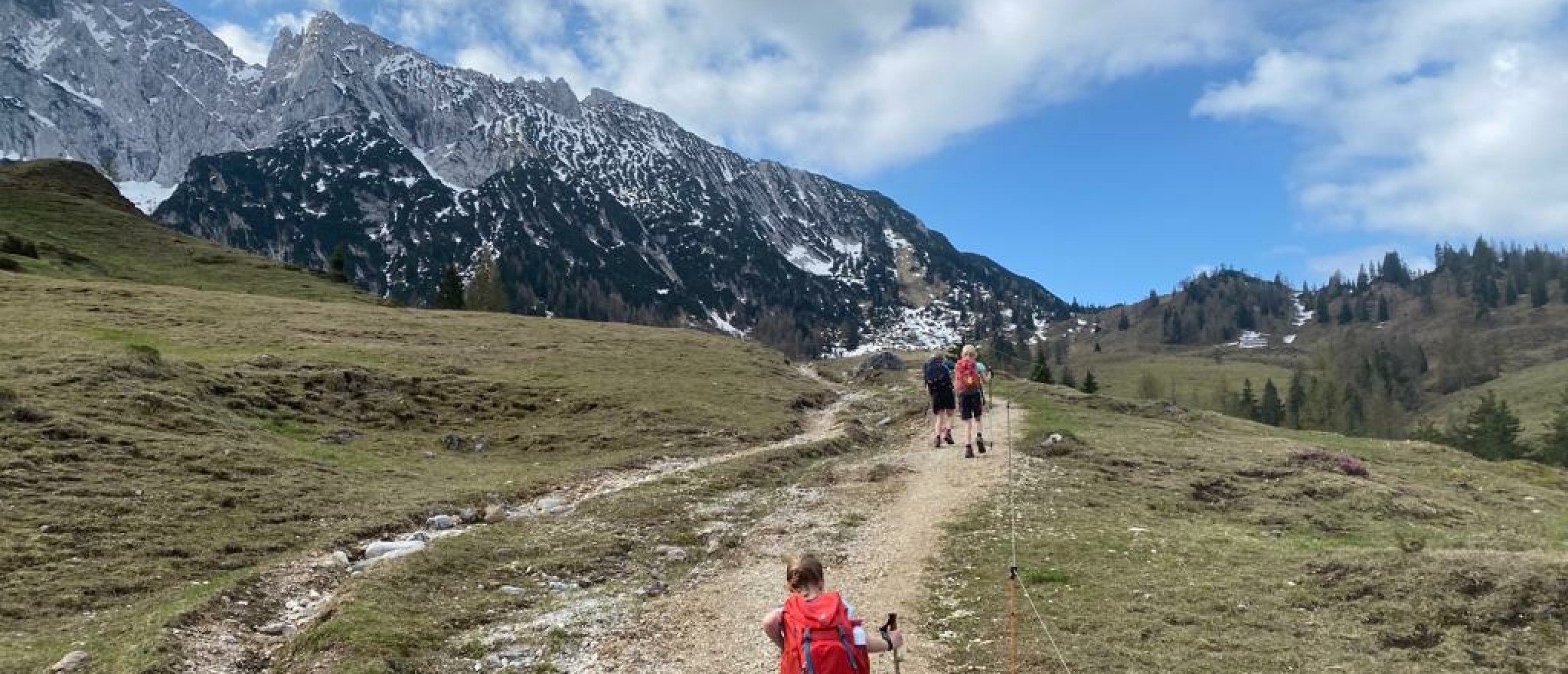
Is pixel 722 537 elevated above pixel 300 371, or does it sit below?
below

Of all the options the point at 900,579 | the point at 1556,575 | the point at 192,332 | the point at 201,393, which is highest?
the point at 192,332

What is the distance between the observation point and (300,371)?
3728 cm

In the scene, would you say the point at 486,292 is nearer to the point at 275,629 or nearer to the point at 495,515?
the point at 495,515

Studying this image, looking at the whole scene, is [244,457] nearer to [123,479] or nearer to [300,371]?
[123,479]

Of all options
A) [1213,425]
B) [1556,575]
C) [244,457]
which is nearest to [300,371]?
[244,457]

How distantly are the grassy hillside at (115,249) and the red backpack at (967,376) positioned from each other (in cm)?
7255

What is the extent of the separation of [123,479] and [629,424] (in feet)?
68.4

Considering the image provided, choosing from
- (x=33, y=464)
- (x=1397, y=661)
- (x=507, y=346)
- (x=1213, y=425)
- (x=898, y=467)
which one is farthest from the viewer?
(x=507, y=346)

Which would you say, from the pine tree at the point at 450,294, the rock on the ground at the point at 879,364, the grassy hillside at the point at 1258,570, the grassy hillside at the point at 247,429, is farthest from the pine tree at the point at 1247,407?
the pine tree at the point at 450,294

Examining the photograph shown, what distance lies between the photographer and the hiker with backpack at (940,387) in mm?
27938

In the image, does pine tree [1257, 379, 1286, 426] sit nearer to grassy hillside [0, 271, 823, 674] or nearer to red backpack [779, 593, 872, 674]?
grassy hillside [0, 271, 823, 674]

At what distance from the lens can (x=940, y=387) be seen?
28719 millimetres

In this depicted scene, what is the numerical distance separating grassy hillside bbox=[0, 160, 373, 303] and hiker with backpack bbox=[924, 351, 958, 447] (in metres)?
71.2

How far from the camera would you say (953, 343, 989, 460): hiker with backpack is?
26984mm
